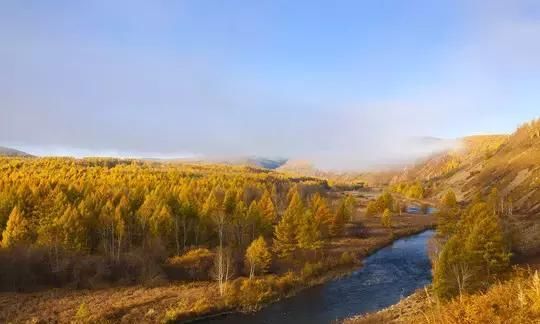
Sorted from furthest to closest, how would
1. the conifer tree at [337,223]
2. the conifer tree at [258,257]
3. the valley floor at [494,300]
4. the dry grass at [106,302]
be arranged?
the conifer tree at [337,223]
the conifer tree at [258,257]
the dry grass at [106,302]
the valley floor at [494,300]

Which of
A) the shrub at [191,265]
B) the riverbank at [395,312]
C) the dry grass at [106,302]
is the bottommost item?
the dry grass at [106,302]

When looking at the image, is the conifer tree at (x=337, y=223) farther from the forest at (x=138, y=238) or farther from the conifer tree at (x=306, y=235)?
the conifer tree at (x=306, y=235)

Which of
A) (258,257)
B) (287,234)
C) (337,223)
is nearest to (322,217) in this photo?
(337,223)

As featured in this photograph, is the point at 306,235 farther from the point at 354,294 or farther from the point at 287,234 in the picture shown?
the point at 354,294

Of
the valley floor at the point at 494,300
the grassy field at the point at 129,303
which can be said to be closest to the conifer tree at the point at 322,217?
the grassy field at the point at 129,303

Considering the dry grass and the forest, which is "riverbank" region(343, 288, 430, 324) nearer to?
the dry grass

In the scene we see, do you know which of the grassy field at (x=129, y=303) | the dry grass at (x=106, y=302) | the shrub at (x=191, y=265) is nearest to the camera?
A: the dry grass at (x=106, y=302)
